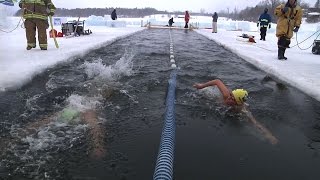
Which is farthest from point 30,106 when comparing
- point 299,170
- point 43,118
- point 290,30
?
point 290,30

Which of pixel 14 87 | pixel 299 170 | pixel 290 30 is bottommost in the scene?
pixel 299 170

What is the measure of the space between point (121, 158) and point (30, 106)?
2.26 metres

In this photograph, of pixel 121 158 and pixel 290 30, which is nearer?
pixel 121 158

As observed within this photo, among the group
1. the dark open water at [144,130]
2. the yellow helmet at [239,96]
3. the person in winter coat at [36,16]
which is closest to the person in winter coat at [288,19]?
the dark open water at [144,130]

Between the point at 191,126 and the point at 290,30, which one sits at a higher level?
the point at 290,30

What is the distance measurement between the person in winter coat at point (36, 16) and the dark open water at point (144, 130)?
13.4 ft

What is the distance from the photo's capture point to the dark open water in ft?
11.9

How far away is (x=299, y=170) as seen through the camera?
149 inches

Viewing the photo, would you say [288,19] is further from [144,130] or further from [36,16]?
[144,130]

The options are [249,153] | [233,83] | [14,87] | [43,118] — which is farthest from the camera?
[233,83]

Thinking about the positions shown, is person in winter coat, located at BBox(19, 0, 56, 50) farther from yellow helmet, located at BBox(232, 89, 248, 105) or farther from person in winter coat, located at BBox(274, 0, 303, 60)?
yellow helmet, located at BBox(232, 89, 248, 105)

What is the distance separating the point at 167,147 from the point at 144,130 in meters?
1.03

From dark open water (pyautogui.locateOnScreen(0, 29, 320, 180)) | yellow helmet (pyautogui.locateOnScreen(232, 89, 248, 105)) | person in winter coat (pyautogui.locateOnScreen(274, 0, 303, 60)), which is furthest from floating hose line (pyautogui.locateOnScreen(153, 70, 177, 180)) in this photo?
person in winter coat (pyautogui.locateOnScreen(274, 0, 303, 60))

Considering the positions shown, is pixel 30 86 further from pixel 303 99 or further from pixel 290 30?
pixel 290 30
